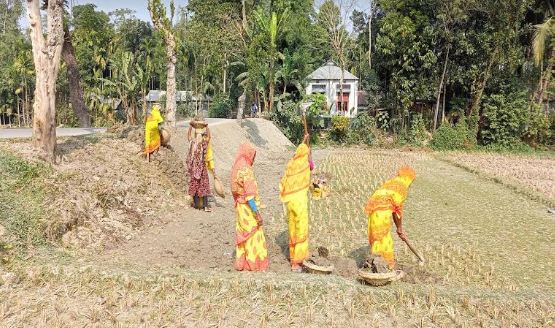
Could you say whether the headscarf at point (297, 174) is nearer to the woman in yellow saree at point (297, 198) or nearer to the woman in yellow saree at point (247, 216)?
the woman in yellow saree at point (297, 198)

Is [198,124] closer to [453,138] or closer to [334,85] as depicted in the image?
[453,138]

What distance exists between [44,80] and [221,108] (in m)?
21.5

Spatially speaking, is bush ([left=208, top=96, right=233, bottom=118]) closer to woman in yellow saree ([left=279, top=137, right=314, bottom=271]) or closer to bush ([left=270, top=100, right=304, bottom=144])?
bush ([left=270, top=100, right=304, bottom=144])

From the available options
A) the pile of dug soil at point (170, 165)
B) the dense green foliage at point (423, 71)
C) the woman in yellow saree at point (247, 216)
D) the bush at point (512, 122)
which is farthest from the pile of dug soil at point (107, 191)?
the bush at point (512, 122)

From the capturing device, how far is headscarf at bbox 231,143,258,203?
5492 millimetres

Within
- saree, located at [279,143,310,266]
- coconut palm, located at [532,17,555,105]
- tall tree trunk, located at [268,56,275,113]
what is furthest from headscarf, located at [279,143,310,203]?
coconut palm, located at [532,17,555,105]

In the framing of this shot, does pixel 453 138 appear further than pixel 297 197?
Yes

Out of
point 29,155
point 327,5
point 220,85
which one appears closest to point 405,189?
point 29,155

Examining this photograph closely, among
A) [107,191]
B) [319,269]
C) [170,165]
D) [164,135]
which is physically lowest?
[319,269]

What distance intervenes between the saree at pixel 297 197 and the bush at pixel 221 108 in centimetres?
2418

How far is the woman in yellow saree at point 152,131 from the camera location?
9.68m

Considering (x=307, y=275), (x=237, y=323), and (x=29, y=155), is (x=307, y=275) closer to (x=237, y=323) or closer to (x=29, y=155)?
(x=237, y=323)

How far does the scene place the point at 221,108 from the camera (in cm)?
2955

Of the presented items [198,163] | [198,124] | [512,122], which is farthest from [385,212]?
[512,122]
